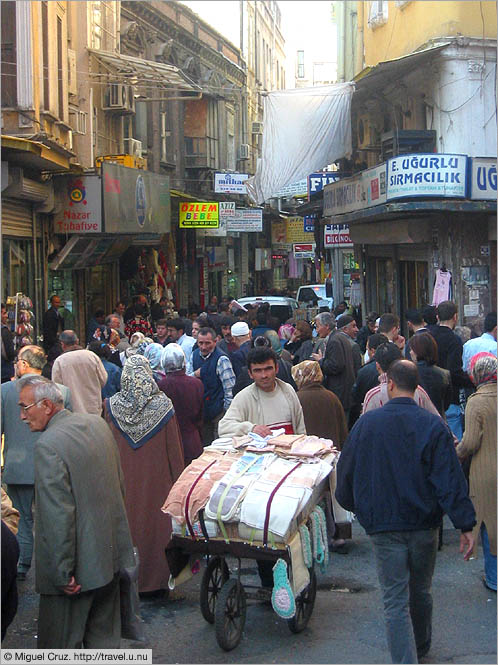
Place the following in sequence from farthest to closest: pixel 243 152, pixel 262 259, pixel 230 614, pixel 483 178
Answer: pixel 262 259
pixel 243 152
pixel 483 178
pixel 230 614

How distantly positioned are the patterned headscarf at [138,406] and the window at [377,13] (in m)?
15.1

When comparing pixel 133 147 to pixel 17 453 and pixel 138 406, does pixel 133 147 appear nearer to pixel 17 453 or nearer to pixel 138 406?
pixel 17 453

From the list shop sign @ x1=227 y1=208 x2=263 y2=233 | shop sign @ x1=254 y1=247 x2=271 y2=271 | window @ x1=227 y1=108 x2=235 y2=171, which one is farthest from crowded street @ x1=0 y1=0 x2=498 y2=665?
shop sign @ x1=254 y1=247 x2=271 y2=271

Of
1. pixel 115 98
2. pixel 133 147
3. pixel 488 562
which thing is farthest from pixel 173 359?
pixel 133 147

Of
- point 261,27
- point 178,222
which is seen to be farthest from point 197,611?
point 261,27

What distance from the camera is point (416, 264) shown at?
61.8ft

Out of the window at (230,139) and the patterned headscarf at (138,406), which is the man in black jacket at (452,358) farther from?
the window at (230,139)

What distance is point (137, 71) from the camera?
21266 millimetres

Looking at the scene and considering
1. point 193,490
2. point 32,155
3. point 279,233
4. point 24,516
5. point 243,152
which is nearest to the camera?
point 193,490

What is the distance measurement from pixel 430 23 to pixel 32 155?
773 cm

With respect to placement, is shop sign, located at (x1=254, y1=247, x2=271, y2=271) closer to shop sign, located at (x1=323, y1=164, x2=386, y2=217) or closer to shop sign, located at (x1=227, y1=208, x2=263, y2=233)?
shop sign, located at (x1=227, y1=208, x2=263, y2=233)

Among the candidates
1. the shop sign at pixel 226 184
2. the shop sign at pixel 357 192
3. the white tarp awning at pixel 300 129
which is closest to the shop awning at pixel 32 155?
the white tarp awning at pixel 300 129

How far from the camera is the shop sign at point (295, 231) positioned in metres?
43.5

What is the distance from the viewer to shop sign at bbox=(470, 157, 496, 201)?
15.3 metres
